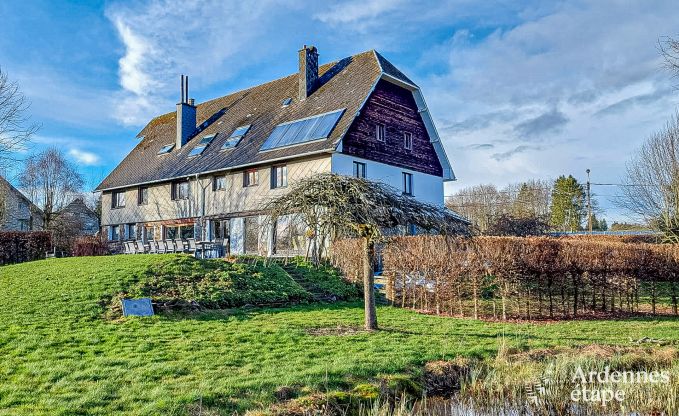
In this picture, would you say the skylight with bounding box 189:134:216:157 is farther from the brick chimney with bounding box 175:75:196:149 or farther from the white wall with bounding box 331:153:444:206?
the white wall with bounding box 331:153:444:206

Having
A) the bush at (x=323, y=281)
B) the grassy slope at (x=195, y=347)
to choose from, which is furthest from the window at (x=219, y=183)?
the grassy slope at (x=195, y=347)

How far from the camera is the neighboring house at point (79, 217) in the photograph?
3353 centimetres

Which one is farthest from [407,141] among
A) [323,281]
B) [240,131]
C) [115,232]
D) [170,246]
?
[115,232]

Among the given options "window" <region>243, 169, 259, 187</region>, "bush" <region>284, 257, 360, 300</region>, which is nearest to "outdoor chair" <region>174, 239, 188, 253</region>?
"bush" <region>284, 257, 360, 300</region>

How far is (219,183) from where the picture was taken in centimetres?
2458

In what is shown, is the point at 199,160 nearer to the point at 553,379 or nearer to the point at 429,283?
the point at 429,283

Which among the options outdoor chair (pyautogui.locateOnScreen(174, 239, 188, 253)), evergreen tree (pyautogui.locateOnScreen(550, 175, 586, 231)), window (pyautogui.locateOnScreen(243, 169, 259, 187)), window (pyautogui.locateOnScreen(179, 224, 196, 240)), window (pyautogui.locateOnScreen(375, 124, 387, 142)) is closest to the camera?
outdoor chair (pyautogui.locateOnScreen(174, 239, 188, 253))

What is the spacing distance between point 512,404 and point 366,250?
4.28 m

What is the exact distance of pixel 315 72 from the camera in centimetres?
2508

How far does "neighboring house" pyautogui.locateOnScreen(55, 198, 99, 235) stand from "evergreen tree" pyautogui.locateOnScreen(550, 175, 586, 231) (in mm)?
42686

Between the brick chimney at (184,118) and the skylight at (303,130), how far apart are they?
835 cm

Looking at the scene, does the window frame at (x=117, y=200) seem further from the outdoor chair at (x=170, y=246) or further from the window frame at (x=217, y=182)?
the outdoor chair at (x=170, y=246)

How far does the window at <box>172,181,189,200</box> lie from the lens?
2622 cm

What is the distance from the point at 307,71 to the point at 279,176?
6039 mm
